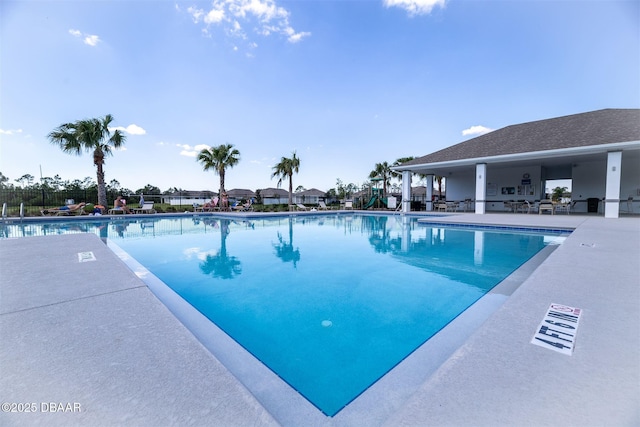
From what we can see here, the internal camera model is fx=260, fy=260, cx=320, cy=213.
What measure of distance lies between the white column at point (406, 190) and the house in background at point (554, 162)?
0.22ft

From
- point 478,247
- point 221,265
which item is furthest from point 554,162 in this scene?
point 221,265

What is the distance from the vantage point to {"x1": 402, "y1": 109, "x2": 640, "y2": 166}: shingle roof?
1144 centimetres

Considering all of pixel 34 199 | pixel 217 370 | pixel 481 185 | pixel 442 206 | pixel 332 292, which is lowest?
pixel 332 292

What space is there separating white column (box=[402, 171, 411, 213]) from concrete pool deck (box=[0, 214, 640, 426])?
15.2 m

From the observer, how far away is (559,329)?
1.93 meters

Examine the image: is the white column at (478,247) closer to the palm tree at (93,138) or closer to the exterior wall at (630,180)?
the exterior wall at (630,180)

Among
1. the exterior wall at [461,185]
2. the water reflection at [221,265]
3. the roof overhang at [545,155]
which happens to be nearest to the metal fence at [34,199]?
the water reflection at [221,265]

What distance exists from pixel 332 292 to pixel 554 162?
17.6 meters

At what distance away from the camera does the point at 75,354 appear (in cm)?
166

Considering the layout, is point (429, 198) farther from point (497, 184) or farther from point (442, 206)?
point (497, 184)

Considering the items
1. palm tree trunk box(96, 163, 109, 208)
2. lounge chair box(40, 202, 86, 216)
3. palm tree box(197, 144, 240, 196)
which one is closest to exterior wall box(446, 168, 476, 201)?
palm tree box(197, 144, 240, 196)

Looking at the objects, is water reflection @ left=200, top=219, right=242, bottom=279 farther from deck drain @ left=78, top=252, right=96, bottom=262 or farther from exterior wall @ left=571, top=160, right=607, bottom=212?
exterior wall @ left=571, top=160, right=607, bottom=212

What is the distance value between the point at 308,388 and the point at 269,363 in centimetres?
44

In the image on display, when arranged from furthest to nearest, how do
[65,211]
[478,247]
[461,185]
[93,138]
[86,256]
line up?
[461,185] → [93,138] → [65,211] → [478,247] → [86,256]
